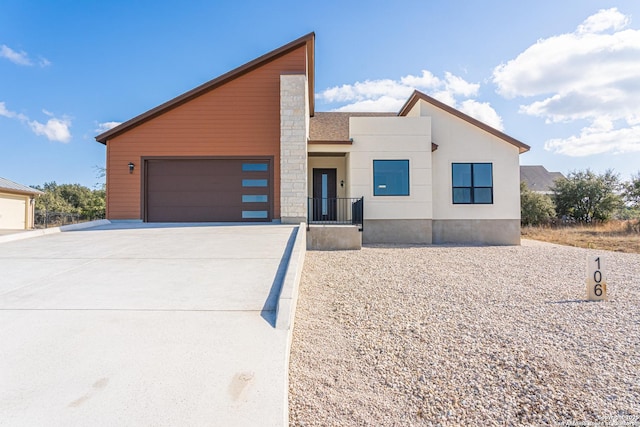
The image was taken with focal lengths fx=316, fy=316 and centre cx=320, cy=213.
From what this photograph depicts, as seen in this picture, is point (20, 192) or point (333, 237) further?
point (20, 192)

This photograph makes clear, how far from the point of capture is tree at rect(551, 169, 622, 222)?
20938mm

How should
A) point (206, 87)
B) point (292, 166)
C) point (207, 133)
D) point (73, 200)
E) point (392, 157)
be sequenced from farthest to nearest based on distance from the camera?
point (73, 200) < point (392, 157) < point (207, 133) < point (206, 87) < point (292, 166)

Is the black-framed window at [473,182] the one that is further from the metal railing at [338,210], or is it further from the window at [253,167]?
the window at [253,167]

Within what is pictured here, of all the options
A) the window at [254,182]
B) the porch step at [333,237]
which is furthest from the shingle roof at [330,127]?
the porch step at [333,237]

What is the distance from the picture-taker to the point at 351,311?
4.25 metres

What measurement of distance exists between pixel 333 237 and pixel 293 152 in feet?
10.0

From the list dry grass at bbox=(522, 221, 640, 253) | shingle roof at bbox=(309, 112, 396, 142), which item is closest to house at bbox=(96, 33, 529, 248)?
shingle roof at bbox=(309, 112, 396, 142)

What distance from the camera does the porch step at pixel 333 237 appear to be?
9.21 meters

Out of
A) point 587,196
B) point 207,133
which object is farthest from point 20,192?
point 587,196

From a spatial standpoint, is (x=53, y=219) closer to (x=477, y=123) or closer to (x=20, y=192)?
(x=20, y=192)

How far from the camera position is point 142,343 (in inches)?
101

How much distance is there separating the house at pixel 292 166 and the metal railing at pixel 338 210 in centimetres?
11

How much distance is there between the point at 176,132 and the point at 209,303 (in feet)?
29.4

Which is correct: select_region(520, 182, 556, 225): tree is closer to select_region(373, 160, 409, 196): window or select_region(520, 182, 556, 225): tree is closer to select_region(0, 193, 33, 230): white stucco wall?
select_region(373, 160, 409, 196): window
